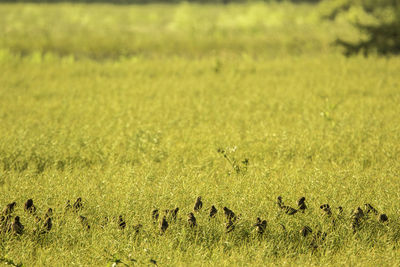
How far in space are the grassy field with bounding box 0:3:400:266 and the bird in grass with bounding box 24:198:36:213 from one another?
0.09 m

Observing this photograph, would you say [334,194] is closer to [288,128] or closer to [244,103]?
[288,128]

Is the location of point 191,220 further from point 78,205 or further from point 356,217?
point 356,217

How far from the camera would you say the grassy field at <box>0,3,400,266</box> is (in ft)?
13.0

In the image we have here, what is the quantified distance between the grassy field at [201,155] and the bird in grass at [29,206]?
0.29ft

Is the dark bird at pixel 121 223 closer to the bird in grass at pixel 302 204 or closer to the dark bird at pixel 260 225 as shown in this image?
the dark bird at pixel 260 225

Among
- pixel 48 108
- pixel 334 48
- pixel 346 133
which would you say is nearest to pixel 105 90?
pixel 48 108

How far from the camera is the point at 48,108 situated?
9.01m

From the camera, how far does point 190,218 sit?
411 centimetres

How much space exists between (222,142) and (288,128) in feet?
Answer: 4.25

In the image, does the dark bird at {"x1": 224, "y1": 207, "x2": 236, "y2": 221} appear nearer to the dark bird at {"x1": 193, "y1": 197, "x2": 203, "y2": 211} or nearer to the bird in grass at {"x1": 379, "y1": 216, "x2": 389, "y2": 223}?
the dark bird at {"x1": 193, "y1": 197, "x2": 203, "y2": 211}

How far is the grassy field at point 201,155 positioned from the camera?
13.0 feet

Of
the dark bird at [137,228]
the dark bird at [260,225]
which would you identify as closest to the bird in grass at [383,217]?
the dark bird at [260,225]

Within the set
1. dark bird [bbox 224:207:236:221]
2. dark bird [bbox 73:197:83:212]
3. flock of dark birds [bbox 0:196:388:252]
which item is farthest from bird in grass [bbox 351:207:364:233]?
dark bird [bbox 73:197:83:212]

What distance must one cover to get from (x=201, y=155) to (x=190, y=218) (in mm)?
2302
